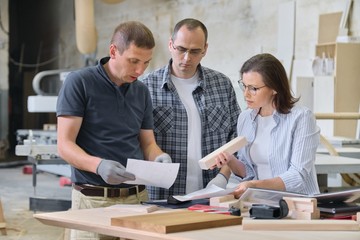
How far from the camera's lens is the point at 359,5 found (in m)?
8.60

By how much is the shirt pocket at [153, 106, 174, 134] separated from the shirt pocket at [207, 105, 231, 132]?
19 centimetres

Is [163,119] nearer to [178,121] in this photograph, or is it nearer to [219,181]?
[178,121]

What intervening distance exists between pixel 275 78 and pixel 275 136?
0.25 m

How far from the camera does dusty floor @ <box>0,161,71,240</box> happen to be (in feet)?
20.7

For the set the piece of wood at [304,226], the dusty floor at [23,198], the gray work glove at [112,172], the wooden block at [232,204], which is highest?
the gray work glove at [112,172]

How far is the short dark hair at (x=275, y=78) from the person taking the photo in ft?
9.87

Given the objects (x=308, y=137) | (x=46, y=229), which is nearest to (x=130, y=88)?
(x=308, y=137)

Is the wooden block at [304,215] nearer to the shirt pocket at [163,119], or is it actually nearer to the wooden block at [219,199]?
the wooden block at [219,199]

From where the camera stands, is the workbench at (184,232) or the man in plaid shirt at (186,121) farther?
the man in plaid shirt at (186,121)

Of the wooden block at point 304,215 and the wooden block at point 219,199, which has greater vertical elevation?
the wooden block at point 219,199

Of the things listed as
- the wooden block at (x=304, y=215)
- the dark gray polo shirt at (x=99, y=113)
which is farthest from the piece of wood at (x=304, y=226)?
the dark gray polo shirt at (x=99, y=113)

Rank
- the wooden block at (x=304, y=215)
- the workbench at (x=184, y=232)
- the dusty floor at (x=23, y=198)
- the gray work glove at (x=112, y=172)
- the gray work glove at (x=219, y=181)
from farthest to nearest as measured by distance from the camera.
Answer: the dusty floor at (x=23, y=198) → the gray work glove at (x=219, y=181) → the gray work glove at (x=112, y=172) → the wooden block at (x=304, y=215) → the workbench at (x=184, y=232)

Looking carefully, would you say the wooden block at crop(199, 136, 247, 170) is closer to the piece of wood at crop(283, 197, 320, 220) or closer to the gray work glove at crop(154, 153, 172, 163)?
the gray work glove at crop(154, 153, 172, 163)

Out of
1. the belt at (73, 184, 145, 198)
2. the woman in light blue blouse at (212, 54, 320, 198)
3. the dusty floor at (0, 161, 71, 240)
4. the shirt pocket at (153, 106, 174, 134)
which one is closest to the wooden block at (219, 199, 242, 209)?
the woman in light blue blouse at (212, 54, 320, 198)
